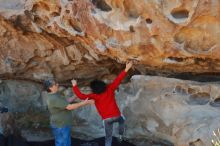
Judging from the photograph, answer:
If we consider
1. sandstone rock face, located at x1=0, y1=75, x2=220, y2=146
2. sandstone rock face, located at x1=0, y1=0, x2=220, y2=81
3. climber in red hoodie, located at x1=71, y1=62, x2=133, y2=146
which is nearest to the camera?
sandstone rock face, located at x1=0, y1=0, x2=220, y2=81

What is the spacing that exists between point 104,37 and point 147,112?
1.10 meters

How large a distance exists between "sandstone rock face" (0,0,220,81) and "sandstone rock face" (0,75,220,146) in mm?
207

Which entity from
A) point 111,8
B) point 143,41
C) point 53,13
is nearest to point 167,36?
point 143,41

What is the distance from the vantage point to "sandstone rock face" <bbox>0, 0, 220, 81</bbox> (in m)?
5.08

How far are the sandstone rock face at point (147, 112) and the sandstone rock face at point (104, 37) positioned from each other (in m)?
0.21

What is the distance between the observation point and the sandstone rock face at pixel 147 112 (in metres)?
5.46

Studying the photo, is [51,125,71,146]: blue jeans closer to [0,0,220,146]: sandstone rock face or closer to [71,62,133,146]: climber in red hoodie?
[71,62,133,146]: climber in red hoodie

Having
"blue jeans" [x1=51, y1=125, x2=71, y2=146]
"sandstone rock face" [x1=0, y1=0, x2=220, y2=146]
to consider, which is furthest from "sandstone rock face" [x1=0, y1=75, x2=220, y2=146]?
"blue jeans" [x1=51, y1=125, x2=71, y2=146]

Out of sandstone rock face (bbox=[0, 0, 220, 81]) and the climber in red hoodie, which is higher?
sandstone rock face (bbox=[0, 0, 220, 81])

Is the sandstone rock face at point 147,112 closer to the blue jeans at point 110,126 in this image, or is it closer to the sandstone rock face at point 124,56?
the sandstone rock face at point 124,56

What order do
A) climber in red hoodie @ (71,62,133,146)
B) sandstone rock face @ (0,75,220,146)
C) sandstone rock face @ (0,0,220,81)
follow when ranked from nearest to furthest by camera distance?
sandstone rock face @ (0,0,220,81) → sandstone rock face @ (0,75,220,146) → climber in red hoodie @ (71,62,133,146)

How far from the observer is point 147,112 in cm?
607

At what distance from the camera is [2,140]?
620cm

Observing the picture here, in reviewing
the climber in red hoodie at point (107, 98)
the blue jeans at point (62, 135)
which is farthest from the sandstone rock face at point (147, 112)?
the blue jeans at point (62, 135)
